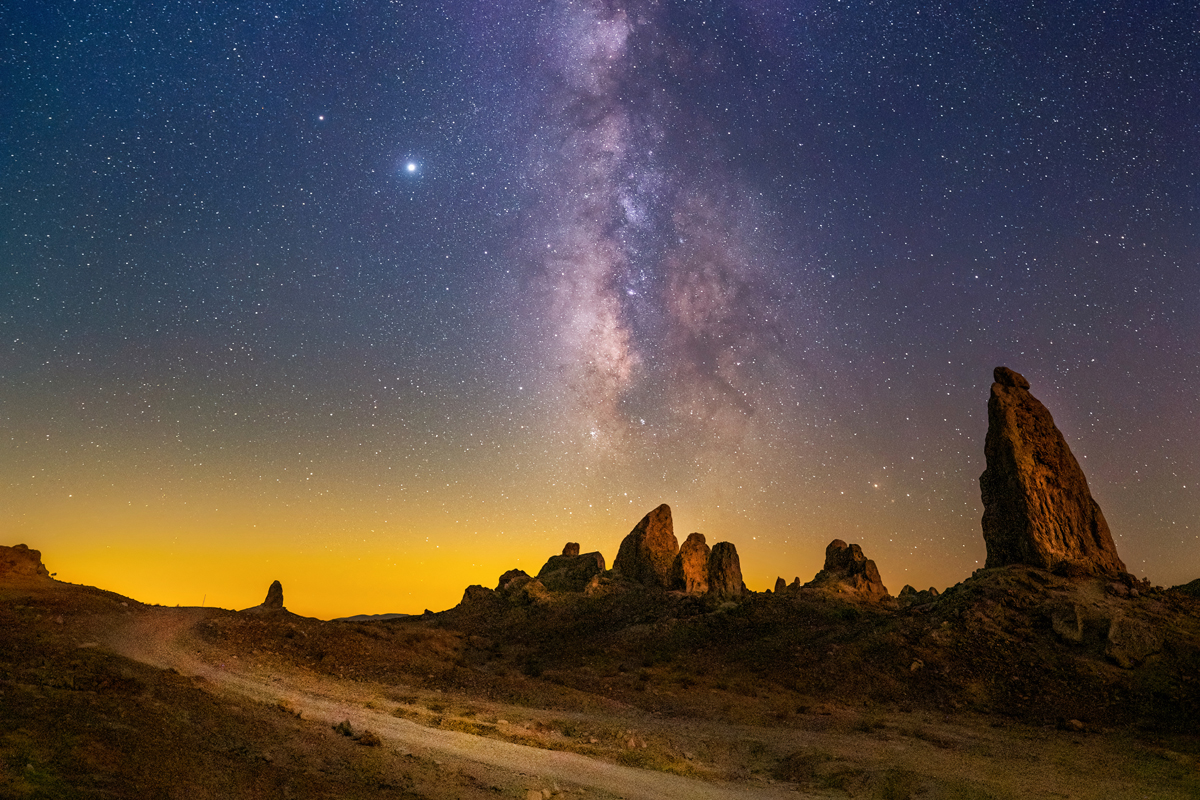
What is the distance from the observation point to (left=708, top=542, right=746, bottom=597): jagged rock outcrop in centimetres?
5825

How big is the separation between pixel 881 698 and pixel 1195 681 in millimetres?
12577

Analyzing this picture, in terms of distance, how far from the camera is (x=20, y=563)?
41.9 metres

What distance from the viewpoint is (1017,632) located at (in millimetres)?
31172

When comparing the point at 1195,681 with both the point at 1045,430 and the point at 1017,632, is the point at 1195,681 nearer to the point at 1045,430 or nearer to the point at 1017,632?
the point at 1017,632

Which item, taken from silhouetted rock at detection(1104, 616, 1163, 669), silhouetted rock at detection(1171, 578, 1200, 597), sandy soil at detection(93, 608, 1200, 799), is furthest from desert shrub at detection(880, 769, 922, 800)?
silhouetted rock at detection(1171, 578, 1200, 597)

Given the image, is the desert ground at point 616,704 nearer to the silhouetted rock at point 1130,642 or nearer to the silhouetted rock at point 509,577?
the silhouetted rock at point 1130,642

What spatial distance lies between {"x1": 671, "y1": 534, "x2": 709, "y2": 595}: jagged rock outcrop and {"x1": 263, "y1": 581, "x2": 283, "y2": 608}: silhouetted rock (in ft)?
136

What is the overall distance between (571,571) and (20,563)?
46744mm

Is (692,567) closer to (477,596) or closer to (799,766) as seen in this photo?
(477,596)

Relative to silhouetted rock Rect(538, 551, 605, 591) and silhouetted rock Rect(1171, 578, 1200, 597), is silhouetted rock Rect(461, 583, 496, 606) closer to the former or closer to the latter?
silhouetted rock Rect(538, 551, 605, 591)

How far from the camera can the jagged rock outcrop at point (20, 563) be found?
40.7 meters

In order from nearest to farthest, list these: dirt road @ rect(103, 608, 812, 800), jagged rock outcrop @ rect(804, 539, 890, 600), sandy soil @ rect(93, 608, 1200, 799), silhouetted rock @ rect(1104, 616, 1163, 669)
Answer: dirt road @ rect(103, 608, 812, 800) < sandy soil @ rect(93, 608, 1200, 799) < silhouetted rock @ rect(1104, 616, 1163, 669) < jagged rock outcrop @ rect(804, 539, 890, 600)

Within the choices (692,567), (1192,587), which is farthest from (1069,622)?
(692,567)

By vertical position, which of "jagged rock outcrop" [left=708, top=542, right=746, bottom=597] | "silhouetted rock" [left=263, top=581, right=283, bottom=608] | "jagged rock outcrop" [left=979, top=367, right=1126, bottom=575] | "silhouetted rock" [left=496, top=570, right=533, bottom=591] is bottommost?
"silhouetted rock" [left=263, top=581, right=283, bottom=608]
